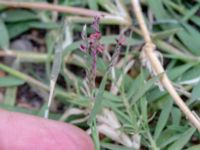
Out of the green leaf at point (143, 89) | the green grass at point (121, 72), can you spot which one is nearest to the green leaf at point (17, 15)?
the green grass at point (121, 72)

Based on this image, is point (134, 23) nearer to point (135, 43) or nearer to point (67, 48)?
point (135, 43)

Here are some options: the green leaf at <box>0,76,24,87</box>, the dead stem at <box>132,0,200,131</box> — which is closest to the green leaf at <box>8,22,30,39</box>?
the green leaf at <box>0,76,24,87</box>

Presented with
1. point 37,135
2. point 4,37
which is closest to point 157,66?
point 37,135

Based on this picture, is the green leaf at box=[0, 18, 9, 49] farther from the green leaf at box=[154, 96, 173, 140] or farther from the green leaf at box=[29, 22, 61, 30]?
the green leaf at box=[154, 96, 173, 140]

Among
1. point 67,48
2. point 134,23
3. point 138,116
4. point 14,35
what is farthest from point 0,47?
point 138,116

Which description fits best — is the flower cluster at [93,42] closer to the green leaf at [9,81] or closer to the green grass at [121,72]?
the green grass at [121,72]
